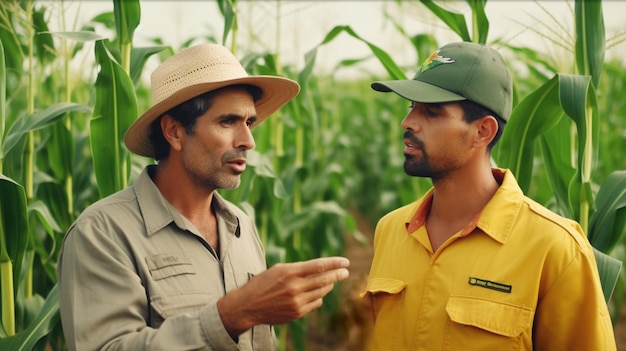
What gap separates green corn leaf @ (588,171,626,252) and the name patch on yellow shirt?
84 centimetres

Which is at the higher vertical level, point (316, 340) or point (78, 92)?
point (78, 92)

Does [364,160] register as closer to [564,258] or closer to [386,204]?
[386,204]

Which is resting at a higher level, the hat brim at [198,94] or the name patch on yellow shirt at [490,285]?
the hat brim at [198,94]

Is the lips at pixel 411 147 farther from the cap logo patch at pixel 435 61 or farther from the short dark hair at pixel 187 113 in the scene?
the short dark hair at pixel 187 113

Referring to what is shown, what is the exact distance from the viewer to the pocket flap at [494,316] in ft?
6.15

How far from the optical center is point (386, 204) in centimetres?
584

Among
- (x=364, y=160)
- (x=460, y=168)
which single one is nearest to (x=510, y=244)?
(x=460, y=168)

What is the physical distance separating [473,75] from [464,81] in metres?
0.04

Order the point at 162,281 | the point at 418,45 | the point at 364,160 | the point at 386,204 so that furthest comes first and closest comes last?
the point at 364,160 < the point at 386,204 < the point at 418,45 < the point at 162,281

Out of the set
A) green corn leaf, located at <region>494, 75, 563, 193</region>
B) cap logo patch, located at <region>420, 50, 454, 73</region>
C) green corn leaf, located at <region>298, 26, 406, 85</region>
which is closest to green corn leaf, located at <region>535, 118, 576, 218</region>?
green corn leaf, located at <region>494, 75, 563, 193</region>

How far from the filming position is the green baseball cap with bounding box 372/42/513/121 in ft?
6.56

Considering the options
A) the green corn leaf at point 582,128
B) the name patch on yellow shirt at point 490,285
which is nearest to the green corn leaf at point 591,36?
the green corn leaf at point 582,128

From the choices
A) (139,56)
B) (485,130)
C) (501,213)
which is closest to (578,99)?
(485,130)

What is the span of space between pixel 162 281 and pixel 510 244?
41.5 inches
